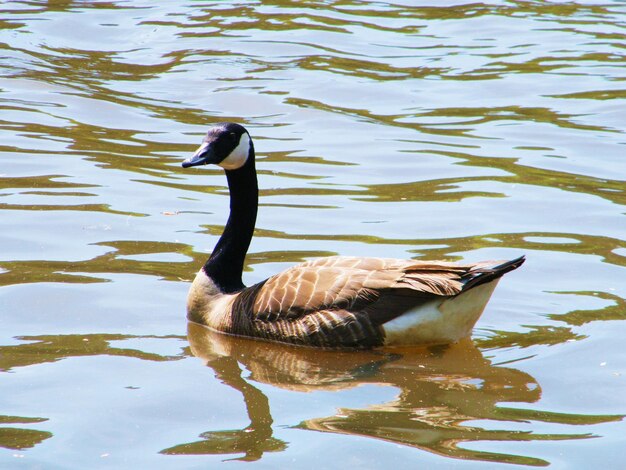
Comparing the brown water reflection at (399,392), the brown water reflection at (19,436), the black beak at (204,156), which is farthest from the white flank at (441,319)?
the brown water reflection at (19,436)

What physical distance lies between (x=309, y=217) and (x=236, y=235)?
2107mm

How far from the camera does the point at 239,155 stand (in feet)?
28.2

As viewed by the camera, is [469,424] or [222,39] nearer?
[469,424]

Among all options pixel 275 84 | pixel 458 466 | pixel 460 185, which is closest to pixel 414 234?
pixel 460 185

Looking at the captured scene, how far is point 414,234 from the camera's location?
10203mm

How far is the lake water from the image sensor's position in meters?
6.27

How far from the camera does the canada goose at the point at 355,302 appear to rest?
24.6ft

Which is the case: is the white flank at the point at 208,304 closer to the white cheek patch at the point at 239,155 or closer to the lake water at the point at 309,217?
the lake water at the point at 309,217

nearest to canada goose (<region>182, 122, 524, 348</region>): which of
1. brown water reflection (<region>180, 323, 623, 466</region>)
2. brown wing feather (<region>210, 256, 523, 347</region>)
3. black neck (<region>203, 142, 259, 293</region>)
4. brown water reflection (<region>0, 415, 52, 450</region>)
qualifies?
brown wing feather (<region>210, 256, 523, 347</region>)

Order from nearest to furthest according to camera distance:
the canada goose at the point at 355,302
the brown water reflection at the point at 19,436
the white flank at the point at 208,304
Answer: the brown water reflection at the point at 19,436, the canada goose at the point at 355,302, the white flank at the point at 208,304

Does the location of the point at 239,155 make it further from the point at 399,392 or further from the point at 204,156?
the point at 399,392

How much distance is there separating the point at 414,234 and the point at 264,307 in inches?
104

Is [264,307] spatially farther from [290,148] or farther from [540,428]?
[290,148]

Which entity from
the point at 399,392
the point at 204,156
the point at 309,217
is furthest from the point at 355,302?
the point at 309,217
